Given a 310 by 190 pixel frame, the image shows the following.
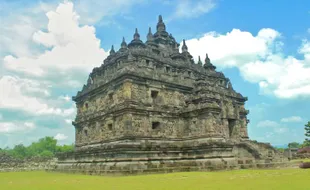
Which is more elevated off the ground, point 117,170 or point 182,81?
point 182,81

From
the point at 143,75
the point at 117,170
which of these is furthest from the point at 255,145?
the point at 117,170

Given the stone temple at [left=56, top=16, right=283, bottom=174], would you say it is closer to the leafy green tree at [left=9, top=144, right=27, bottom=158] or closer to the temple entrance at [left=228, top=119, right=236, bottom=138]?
the temple entrance at [left=228, top=119, right=236, bottom=138]

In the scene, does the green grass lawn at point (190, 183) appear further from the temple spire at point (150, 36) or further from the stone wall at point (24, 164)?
the temple spire at point (150, 36)

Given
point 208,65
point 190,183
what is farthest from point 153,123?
point 208,65

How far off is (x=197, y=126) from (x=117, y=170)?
876cm

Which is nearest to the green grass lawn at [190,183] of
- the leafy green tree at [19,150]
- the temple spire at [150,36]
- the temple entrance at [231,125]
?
the temple entrance at [231,125]

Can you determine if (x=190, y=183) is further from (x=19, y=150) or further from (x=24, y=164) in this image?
(x=19, y=150)

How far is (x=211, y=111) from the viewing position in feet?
75.8

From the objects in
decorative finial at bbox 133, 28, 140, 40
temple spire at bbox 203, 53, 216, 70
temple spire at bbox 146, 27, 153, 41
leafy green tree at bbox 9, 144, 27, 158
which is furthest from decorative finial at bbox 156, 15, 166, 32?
leafy green tree at bbox 9, 144, 27, 158

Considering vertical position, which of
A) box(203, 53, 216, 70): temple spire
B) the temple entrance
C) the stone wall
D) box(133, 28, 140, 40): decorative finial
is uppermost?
box(133, 28, 140, 40): decorative finial

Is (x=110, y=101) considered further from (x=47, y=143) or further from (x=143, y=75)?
(x=47, y=143)

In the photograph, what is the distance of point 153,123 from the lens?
2348 centimetres

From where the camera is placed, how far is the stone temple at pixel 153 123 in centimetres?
2020

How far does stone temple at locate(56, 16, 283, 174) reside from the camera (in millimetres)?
20203
